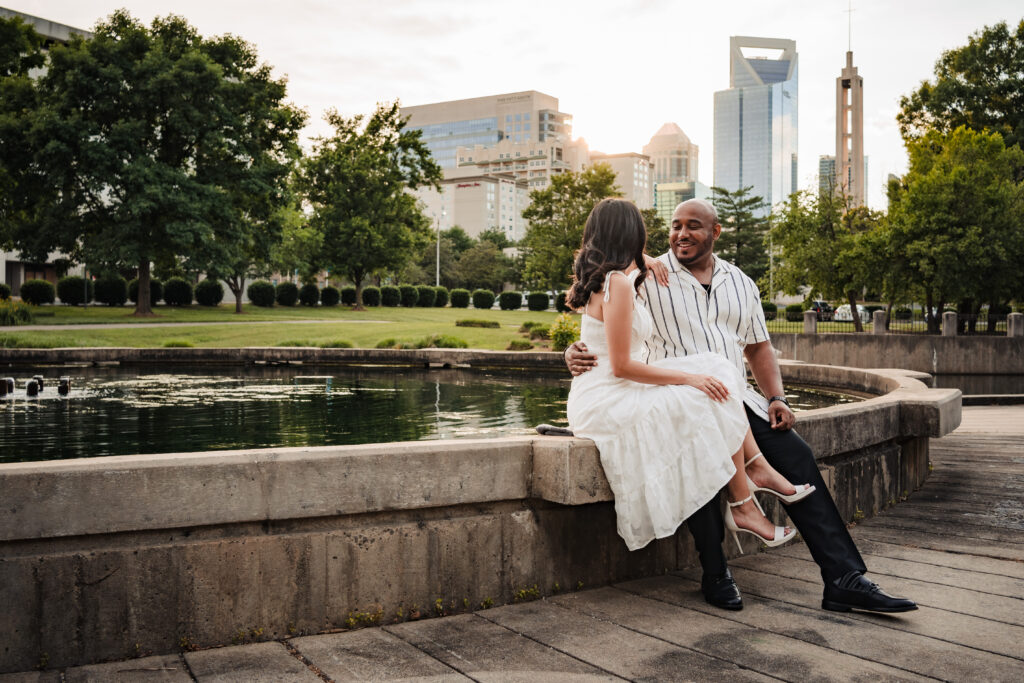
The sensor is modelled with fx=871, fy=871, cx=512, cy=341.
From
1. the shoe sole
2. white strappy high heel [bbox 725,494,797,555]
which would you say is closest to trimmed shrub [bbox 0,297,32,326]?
white strappy high heel [bbox 725,494,797,555]

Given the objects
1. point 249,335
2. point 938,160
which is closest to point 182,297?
point 249,335

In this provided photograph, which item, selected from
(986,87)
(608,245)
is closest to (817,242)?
(986,87)

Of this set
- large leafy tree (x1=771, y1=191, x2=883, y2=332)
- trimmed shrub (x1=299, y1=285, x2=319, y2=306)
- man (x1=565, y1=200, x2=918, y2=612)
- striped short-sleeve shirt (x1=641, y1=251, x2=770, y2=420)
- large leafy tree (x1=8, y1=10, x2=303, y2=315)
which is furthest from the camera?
trimmed shrub (x1=299, y1=285, x2=319, y2=306)

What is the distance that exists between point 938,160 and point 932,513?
28128 millimetres

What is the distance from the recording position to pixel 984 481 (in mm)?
6441

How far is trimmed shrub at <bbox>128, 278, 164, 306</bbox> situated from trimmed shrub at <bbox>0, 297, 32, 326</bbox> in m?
17.2

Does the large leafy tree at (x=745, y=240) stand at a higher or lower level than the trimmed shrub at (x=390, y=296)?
higher

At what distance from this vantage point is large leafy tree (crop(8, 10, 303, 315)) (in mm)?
34281

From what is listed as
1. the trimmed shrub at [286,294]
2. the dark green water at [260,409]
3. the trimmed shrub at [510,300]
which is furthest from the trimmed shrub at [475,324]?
the trimmed shrub at [510,300]

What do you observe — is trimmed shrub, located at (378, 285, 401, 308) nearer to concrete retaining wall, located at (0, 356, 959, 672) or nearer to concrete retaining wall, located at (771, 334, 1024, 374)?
concrete retaining wall, located at (771, 334, 1024, 374)

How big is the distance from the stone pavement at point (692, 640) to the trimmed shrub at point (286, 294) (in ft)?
167

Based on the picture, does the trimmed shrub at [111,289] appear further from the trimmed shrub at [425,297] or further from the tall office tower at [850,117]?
the tall office tower at [850,117]

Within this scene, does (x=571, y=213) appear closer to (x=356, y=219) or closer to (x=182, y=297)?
(x=356, y=219)

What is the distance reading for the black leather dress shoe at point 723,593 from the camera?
3.54 meters
